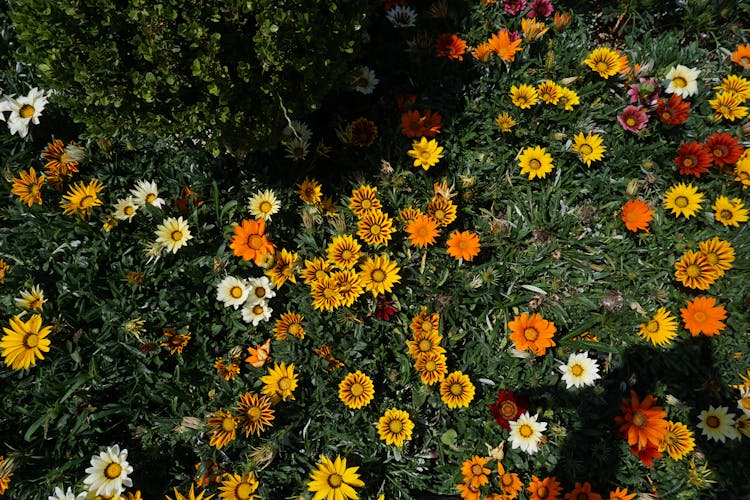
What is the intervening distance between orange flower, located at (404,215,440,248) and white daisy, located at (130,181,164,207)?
134 cm

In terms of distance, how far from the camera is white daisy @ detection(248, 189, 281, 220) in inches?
104

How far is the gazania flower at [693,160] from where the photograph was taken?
2803mm

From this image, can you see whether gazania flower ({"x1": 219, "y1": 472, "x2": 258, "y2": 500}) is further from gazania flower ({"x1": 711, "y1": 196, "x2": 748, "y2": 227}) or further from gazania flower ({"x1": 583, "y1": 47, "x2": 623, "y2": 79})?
gazania flower ({"x1": 583, "y1": 47, "x2": 623, "y2": 79})

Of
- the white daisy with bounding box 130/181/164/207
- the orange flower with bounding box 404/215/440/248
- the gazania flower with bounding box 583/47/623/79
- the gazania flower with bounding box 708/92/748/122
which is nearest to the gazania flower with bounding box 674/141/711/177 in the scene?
the gazania flower with bounding box 708/92/748/122

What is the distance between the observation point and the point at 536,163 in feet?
9.36

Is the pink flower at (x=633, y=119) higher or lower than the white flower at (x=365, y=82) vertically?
lower

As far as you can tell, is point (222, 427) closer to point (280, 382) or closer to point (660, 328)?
point (280, 382)

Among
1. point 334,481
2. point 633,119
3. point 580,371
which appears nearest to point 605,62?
point 633,119

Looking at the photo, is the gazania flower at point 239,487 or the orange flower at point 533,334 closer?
the gazania flower at point 239,487

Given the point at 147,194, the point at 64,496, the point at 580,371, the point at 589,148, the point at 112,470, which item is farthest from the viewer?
the point at 589,148

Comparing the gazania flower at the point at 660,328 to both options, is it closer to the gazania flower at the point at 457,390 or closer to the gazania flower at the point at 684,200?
the gazania flower at the point at 684,200

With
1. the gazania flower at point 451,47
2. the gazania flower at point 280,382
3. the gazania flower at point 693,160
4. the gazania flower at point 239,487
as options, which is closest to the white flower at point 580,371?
the gazania flower at point 693,160

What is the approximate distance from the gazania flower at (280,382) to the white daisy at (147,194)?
107 cm

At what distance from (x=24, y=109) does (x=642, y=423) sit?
359cm
